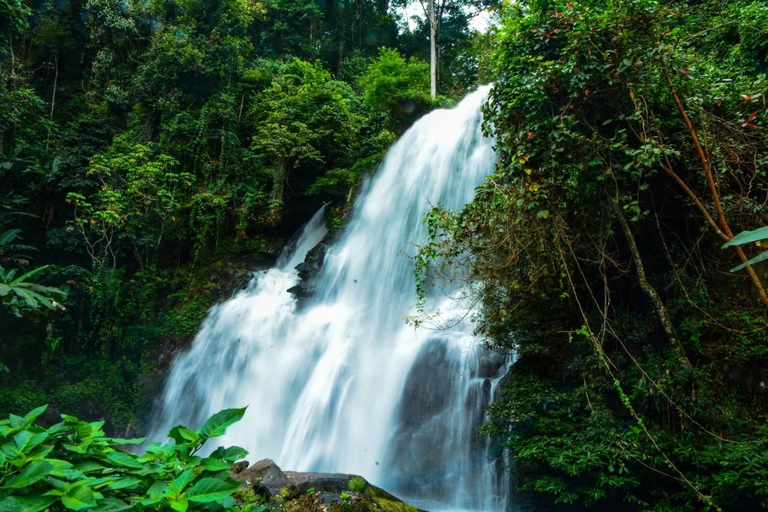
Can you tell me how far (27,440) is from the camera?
1557 millimetres

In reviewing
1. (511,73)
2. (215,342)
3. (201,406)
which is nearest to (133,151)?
(215,342)

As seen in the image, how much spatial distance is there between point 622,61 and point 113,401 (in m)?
11.8

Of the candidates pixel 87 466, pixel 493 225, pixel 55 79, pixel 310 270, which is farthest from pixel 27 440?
pixel 55 79

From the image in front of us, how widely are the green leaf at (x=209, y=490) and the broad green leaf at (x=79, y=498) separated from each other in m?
0.26

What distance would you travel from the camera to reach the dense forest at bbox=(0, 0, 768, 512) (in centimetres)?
432

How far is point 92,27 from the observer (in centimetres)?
1598

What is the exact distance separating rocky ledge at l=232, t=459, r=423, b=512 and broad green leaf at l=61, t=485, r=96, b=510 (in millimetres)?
2702

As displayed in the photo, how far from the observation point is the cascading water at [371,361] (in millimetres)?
6559

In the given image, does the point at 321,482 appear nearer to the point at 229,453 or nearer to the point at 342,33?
the point at 229,453

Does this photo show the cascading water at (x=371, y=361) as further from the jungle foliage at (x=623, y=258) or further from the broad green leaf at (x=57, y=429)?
the broad green leaf at (x=57, y=429)

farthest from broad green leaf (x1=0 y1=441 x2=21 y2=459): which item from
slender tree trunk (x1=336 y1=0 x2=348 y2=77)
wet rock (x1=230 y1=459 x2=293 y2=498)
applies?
slender tree trunk (x1=336 y1=0 x2=348 y2=77)

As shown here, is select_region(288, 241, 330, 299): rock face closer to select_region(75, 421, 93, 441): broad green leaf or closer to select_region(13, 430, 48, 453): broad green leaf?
select_region(75, 421, 93, 441): broad green leaf

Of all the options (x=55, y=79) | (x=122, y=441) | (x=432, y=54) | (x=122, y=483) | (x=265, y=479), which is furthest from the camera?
(x=432, y=54)

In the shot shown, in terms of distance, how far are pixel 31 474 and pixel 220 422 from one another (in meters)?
0.57
